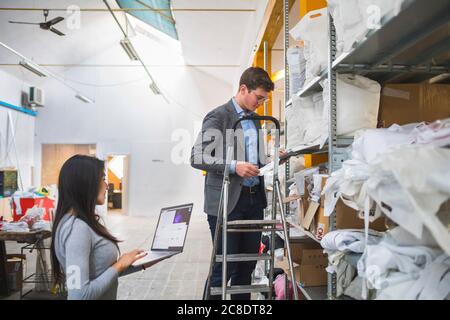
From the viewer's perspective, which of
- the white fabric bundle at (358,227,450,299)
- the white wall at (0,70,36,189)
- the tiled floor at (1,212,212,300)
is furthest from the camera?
the white wall at (0,70,36,189)

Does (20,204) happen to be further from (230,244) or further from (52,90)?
(52,90)

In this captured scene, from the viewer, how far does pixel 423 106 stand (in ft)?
5.63

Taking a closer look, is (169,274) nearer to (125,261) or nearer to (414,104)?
(125,261)

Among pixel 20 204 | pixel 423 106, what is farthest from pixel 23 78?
pixel 423 106

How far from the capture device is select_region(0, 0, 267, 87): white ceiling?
5.97 meters

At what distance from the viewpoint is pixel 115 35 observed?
29.5 ft

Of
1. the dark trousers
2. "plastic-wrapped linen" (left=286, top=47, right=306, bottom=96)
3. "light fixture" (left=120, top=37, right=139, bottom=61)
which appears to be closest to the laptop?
the dark trousers

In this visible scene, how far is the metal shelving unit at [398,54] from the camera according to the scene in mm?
1131

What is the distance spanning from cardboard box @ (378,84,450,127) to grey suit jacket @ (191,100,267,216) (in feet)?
2.69

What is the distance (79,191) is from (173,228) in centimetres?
47

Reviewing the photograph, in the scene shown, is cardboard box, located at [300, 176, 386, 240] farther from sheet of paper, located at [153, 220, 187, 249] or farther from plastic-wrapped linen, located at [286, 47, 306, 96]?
plastic-wrapped linen, located at [286, 47, 306, 96]

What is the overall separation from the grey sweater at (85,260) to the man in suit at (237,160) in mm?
804

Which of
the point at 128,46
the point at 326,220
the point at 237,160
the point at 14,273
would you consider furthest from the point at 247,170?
the point at 128,46

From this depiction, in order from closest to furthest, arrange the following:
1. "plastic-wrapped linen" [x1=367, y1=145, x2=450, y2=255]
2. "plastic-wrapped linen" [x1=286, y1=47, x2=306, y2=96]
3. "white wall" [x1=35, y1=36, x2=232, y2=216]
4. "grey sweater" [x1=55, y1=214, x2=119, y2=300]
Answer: "plastic-wrapped linen" [x1=367, y1=145, x2=450, y2=255], "grey sweater" [x1=55, y1=214, x2=119, y2=300], "plastic-wrapped linen" [x1=286, y1=47, x2=306, y2=96], "white wall" [x1=35, y1=36, x2=232, y2=216]
